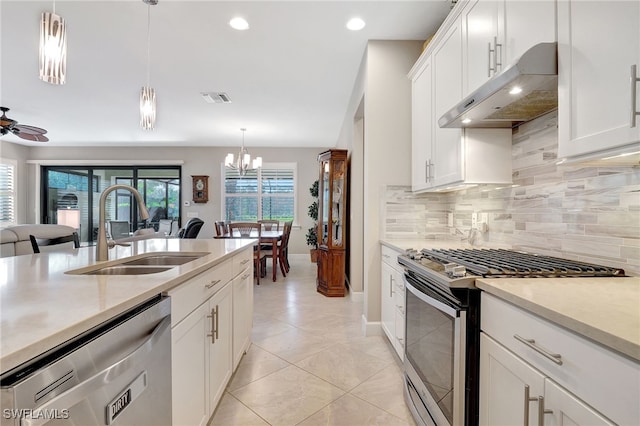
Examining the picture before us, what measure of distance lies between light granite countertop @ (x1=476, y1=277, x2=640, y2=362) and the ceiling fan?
18.4 feet

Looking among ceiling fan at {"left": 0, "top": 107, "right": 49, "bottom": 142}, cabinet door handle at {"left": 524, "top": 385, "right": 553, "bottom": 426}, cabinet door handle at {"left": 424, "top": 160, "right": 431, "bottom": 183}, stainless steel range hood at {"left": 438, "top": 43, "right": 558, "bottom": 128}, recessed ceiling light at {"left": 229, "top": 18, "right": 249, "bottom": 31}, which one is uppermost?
recessed ceiling light at {"left": 229, "top": 18, "right": 249, "bottom": 31}

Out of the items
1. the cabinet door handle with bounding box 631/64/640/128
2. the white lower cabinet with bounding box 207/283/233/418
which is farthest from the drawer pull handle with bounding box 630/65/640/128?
the white lower cabinet with bounding box 207/283/233/418

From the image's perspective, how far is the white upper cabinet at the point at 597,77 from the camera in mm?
876

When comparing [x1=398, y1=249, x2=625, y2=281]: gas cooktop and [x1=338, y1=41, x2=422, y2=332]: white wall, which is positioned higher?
[x1=338, y1=41, x2=422, y2=332]: white wall

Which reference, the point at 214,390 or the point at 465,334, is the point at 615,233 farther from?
the point at 214,390

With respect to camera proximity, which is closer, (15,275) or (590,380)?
(590,380)

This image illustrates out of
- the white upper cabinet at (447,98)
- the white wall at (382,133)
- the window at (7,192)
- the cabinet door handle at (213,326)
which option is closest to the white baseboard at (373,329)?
the white wall at (382,133)

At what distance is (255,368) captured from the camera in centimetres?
218

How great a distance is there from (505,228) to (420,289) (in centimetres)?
88

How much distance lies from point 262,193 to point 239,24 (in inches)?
203

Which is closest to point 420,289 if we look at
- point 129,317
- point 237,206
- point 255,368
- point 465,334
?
point 465,334

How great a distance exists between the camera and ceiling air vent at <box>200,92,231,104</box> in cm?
409

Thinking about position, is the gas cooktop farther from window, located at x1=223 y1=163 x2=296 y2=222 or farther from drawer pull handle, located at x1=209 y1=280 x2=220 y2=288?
window, located at x1=223 y1=163 x2=296 y2=222

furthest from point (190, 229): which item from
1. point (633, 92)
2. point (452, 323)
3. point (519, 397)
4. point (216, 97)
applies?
point (633, 92)
